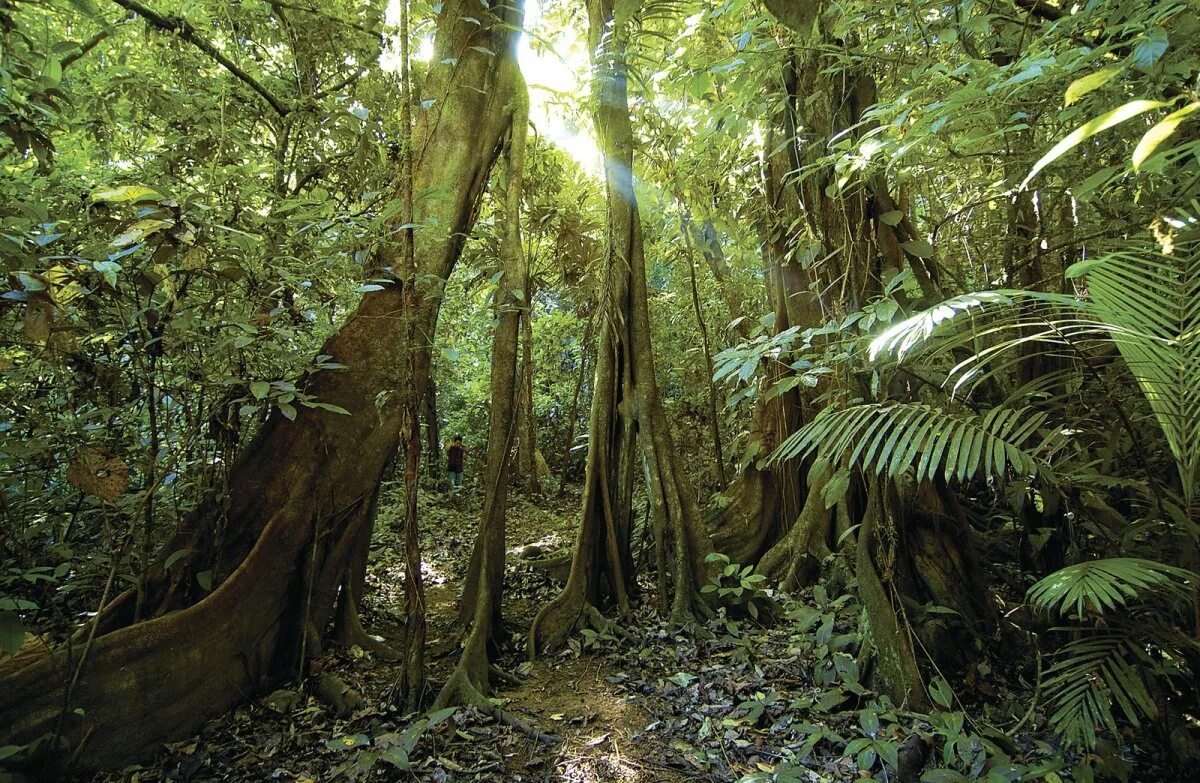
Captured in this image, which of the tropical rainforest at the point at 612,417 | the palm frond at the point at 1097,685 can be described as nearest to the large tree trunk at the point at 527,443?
the tropical rainforest at the point at 612,417

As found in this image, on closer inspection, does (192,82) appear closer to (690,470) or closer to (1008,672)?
(1008,672)

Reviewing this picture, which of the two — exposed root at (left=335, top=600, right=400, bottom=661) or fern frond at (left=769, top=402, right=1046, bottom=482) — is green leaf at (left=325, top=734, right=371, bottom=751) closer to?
exposed root at (left=335, top=600, right=400, bottom=661)

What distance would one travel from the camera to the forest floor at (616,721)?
2445 mm

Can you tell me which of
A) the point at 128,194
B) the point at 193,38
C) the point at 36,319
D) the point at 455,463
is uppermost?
the point at 193,38

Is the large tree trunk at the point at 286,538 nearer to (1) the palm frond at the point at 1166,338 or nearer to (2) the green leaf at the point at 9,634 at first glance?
(2) the green leaf at the point at 9,634

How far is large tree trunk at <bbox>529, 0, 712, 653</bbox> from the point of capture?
13.2ft

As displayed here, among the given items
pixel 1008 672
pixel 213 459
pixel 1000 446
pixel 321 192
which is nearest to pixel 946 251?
pixel 1008 672

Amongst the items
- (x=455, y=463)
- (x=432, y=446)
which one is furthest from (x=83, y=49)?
(x=432, y=446)

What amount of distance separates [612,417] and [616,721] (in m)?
2.04

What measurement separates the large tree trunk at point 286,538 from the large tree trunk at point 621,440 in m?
0.81

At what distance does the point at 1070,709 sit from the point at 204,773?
328 centimetres

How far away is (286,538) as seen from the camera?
3.31 m

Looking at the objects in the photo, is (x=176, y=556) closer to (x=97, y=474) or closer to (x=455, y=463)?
(x=97, y=474)

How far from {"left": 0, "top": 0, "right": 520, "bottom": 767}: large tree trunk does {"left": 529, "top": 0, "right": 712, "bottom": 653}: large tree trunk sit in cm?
81
